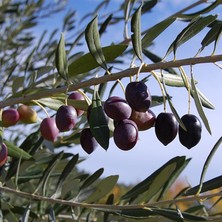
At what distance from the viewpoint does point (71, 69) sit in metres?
1.32

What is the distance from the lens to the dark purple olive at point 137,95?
1.06 meters

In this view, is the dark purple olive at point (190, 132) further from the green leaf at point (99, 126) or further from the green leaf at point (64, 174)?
the green leaf at point (64, 174)

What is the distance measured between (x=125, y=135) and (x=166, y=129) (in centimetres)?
11

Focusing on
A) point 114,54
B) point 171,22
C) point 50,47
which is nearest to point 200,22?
point 171,22

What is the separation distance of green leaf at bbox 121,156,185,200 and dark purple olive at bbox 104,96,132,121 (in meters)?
0.32

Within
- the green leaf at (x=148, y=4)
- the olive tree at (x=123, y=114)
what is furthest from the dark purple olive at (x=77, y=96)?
the green leaf at (x=148, y=4)

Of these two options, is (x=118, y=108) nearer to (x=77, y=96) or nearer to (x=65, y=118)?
(x=65, y=118)

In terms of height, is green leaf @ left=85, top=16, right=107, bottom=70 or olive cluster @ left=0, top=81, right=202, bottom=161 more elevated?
green leaf @ left=85, top=16, right=107, bottom=70

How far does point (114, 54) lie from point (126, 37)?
24.1 inches

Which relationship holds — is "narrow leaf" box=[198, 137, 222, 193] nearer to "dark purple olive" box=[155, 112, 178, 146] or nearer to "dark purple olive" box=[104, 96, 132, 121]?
"dark purple olive" box=[155, 112, 178, 146]

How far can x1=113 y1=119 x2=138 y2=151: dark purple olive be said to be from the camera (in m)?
1.09

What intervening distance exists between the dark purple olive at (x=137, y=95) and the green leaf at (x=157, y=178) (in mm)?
348

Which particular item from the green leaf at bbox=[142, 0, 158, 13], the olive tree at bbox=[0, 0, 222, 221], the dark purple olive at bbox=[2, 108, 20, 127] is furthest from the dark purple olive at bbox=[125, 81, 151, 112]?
the green leaf at bbox=[142, 0, 158, 13]

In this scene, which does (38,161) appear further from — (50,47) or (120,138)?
(50,47)
